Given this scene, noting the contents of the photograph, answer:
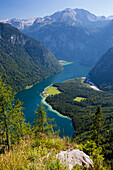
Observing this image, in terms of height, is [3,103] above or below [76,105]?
above

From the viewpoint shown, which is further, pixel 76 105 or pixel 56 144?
pixel 76 105

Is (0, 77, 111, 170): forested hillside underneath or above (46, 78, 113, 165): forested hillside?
above

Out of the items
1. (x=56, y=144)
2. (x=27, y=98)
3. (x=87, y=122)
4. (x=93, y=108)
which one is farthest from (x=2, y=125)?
(x=27, y=98)

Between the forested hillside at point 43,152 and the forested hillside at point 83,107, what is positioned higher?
the forested hillside at point 43,152

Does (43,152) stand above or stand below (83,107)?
above

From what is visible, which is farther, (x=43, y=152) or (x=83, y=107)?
(x=83, y=107)

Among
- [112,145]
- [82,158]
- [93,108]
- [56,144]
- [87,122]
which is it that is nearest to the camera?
[82,158]

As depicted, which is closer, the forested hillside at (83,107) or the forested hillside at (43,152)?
the forested hillside at (43,152)

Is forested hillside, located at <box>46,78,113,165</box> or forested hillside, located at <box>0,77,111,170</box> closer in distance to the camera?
forested hillside, located at <box>0,77,111,170</box>

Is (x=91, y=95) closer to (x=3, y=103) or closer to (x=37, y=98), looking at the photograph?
(x=37, y=98)

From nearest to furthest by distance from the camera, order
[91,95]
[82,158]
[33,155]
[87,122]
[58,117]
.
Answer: [33,155], [82,158], [87,122], [58,117], [91,95]

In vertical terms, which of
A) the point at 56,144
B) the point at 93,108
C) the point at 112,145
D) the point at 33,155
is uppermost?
→ the point at 33,155
